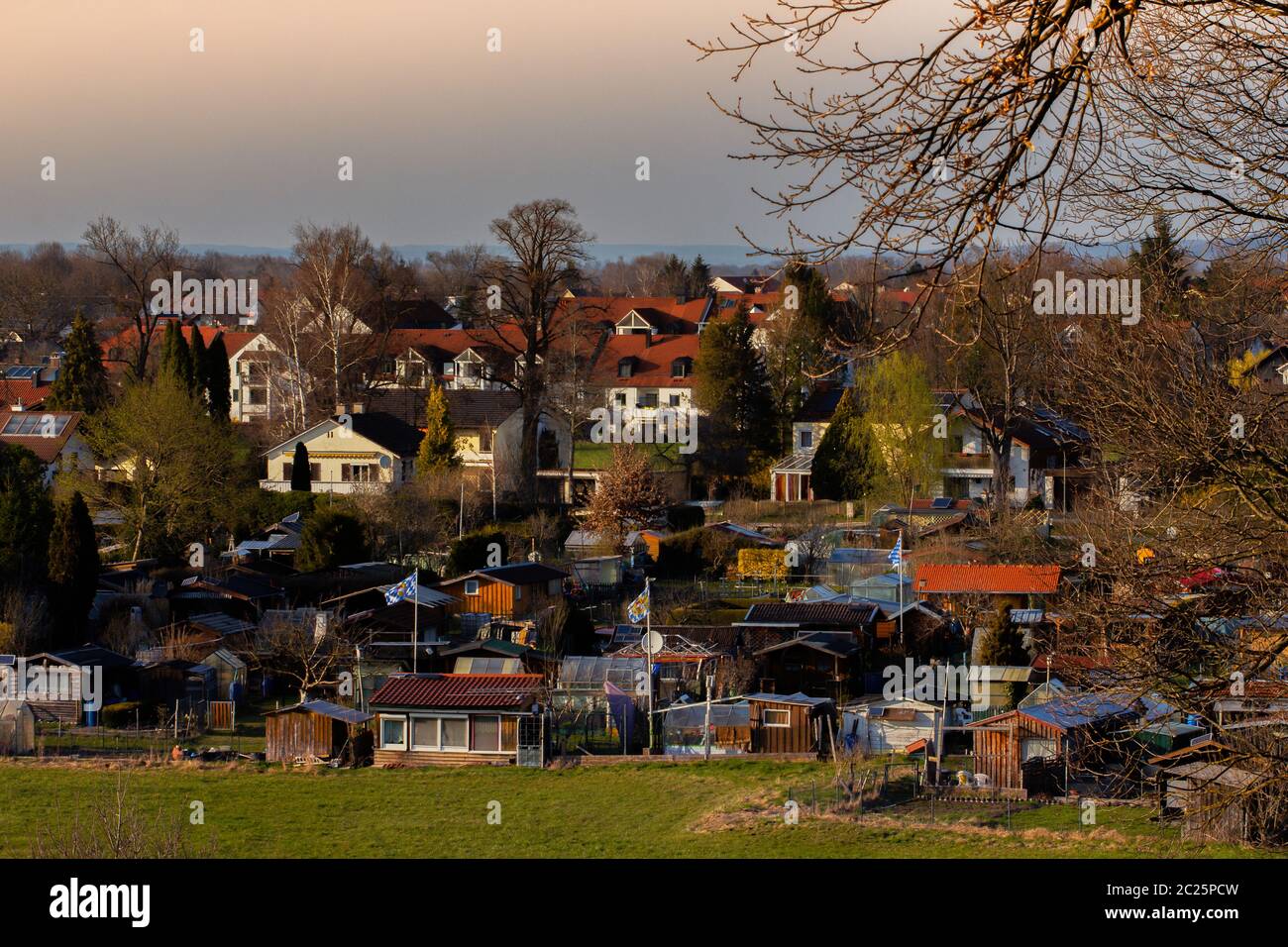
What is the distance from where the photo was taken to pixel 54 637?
82.6 ft

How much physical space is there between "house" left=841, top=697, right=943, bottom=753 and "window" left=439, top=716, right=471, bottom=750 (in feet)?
18.8

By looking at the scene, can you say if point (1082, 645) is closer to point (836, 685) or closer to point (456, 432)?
point (836, 685)

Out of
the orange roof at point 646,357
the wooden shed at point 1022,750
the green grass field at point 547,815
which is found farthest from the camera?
the orange roof at point 646,357

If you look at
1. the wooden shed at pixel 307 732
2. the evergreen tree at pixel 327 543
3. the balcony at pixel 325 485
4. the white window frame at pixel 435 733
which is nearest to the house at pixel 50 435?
the balcony at pixel 325 485

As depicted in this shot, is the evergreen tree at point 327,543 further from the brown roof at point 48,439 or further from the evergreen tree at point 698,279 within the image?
the evergreen tree at point 698,279

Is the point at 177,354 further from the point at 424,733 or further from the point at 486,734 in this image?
the point at 486,734

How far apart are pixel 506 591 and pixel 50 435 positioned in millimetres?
17423

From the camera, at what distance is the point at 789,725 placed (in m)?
21.9

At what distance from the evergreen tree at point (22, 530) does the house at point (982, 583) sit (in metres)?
16.9

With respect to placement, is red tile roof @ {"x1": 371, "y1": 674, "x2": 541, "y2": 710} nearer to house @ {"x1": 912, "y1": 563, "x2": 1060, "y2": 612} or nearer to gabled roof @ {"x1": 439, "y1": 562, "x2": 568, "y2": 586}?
gabled roof @ {"x1": 439, "y1": 562, "x2": 568, "y2": 586}

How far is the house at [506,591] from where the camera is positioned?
92.6 ft

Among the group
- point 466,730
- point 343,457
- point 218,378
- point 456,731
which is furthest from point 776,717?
point 218,378

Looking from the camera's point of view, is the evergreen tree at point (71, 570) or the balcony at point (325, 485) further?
the balcony at point (325, 485)
